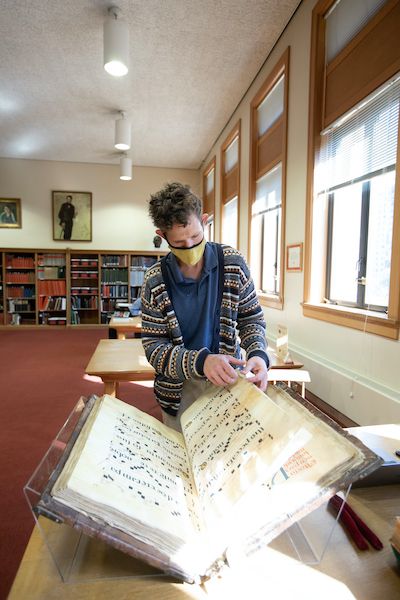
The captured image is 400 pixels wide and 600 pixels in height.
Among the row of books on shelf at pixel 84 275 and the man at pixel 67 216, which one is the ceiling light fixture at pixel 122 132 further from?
the row of books on shelf at pixel 84 275

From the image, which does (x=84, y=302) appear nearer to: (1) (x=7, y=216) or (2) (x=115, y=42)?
(1) (x=7, y=216)

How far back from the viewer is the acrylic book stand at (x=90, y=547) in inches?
19.5

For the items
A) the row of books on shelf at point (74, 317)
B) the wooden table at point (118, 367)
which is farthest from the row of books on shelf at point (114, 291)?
the wooden table at point (118, 367)

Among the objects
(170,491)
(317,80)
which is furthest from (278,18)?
(170,491)

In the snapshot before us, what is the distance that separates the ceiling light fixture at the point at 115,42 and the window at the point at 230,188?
244 cm

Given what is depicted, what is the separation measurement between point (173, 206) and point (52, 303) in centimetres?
785

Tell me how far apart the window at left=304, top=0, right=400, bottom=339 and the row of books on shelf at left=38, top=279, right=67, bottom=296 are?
6453 millimetres

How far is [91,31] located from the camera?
3.59 meters

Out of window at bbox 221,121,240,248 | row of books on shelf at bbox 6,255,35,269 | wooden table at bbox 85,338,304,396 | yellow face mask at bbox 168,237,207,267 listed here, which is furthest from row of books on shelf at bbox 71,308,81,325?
yellow face mask at bbox 168,237,207,267

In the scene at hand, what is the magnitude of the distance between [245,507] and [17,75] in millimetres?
5557

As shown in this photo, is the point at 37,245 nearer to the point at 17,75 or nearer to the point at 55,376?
the point at 17,75

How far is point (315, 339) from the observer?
9.96ft

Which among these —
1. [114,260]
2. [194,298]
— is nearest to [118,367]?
[194,298]

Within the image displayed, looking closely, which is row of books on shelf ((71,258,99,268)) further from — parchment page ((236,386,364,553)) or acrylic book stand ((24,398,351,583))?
parchment page ((236,386,364,553))
